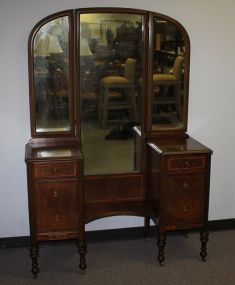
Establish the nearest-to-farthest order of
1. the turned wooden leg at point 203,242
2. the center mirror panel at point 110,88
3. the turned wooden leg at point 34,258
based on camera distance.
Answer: the turned wooden leg at point 34,258 → the center mirror panel at point 110,88 → the turned wooden leg at point 203,242

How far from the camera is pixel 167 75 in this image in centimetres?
318

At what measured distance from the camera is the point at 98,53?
3.04 metres

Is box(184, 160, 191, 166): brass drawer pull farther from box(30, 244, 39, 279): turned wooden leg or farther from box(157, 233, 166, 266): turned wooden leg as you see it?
box(30, 244, 39, 279): turned wooden leg

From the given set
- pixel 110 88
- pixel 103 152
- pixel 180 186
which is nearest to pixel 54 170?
pixel 103 152

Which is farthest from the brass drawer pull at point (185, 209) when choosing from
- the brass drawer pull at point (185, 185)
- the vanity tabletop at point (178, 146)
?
the vanity tabletop at point (178, 146)

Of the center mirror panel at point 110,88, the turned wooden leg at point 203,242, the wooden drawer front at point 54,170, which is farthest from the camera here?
the turned wooden leg at point 203,242

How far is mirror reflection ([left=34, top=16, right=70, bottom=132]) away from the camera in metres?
2.94

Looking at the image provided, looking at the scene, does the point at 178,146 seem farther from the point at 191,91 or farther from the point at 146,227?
the point at 146,227

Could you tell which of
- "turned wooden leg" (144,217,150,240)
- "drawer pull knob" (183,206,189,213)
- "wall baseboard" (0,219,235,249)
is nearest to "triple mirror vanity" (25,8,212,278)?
"drawer pull knob" (183,206,189,213)

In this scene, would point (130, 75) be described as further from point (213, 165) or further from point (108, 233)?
point (108, 233)

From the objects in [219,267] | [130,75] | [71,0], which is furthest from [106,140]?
[219,267]

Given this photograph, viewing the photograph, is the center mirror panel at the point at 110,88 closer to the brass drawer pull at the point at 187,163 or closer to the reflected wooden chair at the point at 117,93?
the reflected wooden chair at the point at 117,93

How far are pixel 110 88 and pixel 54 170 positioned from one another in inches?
28.8

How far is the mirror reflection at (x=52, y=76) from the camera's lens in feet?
9.66
